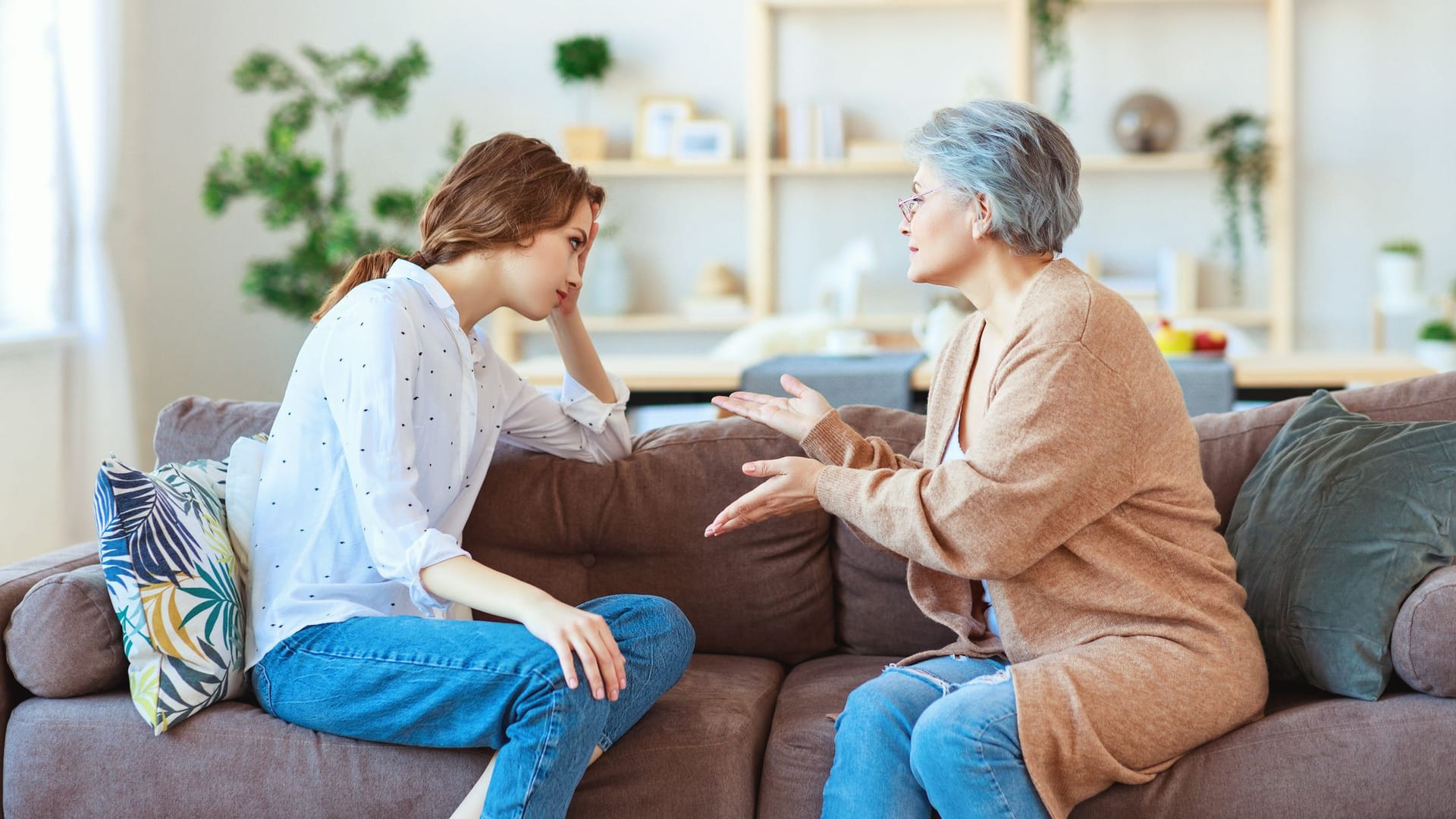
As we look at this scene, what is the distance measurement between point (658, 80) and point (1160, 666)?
4.34m

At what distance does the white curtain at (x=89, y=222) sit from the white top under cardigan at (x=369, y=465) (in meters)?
2.83

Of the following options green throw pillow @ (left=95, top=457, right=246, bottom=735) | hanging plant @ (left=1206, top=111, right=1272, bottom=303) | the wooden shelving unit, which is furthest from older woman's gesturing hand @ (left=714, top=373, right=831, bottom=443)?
hanging plant @ (left=1206, top=111, right=1272, bottom=303)

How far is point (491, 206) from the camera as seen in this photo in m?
1.79

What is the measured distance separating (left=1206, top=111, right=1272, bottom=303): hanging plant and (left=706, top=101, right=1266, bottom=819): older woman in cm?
379

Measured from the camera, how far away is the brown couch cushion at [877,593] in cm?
204

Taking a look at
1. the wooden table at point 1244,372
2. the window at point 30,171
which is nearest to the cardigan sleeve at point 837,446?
the wooden table at point 1244,372

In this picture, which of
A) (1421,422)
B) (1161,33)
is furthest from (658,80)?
(1421,422)

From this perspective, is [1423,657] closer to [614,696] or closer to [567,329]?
[614,696]

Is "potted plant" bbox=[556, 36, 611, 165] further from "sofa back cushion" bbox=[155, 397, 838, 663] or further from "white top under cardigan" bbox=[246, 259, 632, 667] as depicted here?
"white top under cardigan" bbox=[246, 259, 632, 667]

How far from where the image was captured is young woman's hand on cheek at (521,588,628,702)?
4.85 feet

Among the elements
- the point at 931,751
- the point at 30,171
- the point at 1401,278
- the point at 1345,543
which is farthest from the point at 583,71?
the point at 931,751

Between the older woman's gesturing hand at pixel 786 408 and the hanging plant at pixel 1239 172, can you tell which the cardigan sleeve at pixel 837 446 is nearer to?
the older woman's gesturing hand at pixel 786 408

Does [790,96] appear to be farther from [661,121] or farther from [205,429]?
[205,429]

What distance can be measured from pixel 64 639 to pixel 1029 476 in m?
1.24
